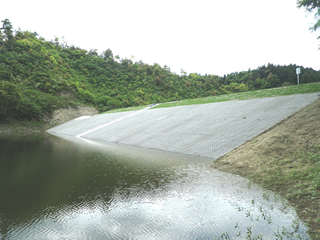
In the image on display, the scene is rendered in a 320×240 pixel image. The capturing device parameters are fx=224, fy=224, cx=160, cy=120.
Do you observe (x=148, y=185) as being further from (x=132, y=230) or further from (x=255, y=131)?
(x=255, y=131)

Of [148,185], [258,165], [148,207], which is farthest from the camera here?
[258,165]

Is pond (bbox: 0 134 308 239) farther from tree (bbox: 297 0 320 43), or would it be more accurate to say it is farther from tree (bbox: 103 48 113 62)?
Result: tree (bbox: 103 48 113 62)

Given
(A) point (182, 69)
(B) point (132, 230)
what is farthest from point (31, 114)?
(A) point (182, 69)

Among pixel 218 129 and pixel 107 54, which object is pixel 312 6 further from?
pixel 107 54

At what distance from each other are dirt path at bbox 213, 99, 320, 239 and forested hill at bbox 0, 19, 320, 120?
A: 1331 inches

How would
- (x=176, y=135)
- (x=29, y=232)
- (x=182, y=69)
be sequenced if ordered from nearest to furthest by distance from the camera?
(x=29, y=232), (x=176, y=135), (x=182, y=69)

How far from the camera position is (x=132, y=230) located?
14.0 ft

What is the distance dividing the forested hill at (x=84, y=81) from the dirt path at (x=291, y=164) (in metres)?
33.8

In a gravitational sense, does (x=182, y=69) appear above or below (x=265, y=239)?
above

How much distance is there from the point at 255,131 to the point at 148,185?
25.1ft

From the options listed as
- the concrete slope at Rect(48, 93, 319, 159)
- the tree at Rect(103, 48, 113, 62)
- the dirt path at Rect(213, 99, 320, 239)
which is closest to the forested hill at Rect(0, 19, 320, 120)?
the tree at Rect(103, 48, 113, 62)

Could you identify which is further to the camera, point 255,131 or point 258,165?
point 255,131

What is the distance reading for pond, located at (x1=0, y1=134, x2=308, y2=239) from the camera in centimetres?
419

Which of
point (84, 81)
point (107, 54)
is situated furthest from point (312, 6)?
point (107, 54)
